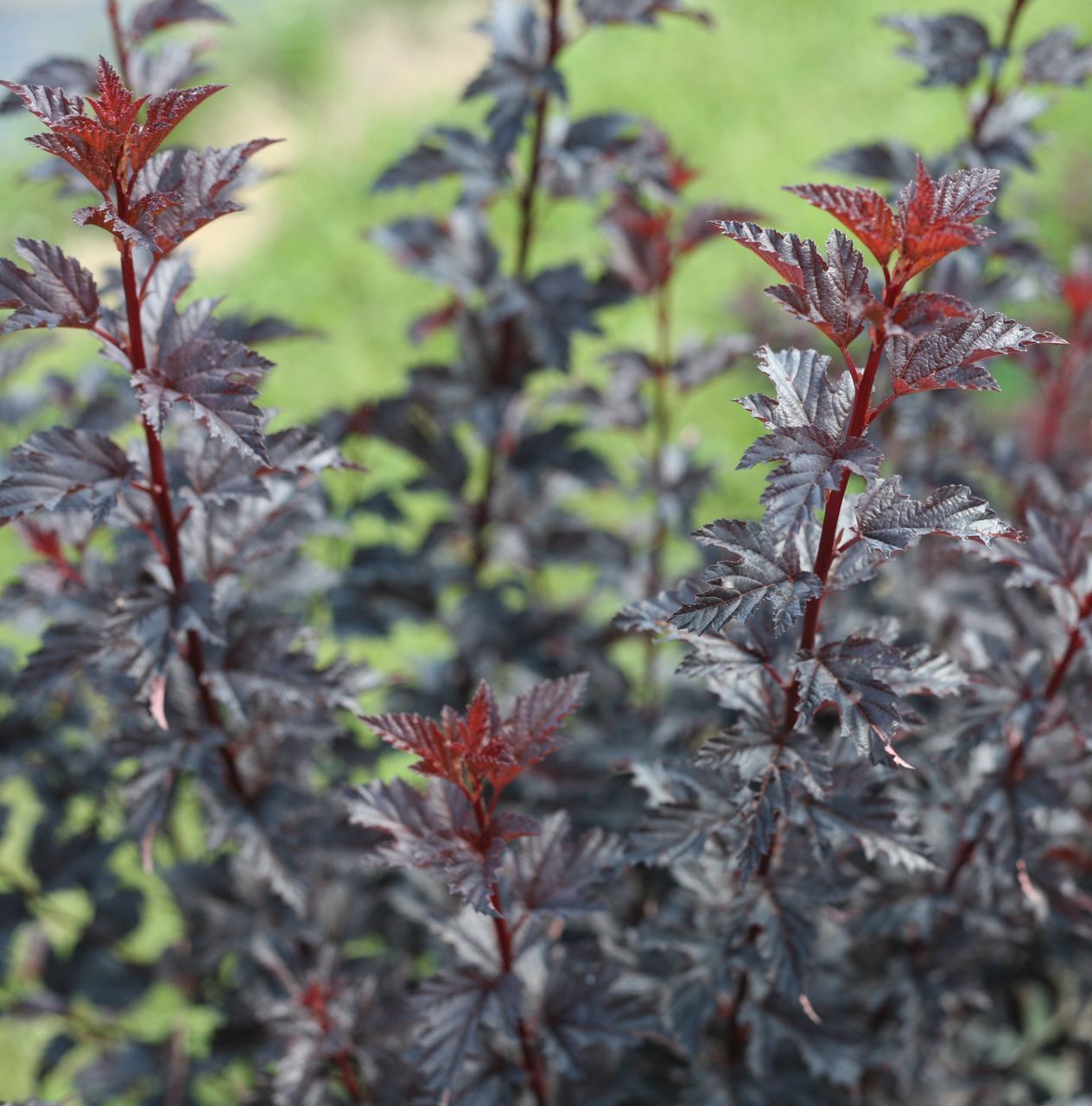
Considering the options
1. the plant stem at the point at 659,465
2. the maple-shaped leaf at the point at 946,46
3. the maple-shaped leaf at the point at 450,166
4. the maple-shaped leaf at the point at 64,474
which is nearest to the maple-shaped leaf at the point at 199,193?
the maple-shaped leaf at the point at 64,474

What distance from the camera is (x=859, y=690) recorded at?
1.59m

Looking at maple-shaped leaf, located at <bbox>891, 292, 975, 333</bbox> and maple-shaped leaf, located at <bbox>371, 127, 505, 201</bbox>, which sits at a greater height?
maple-shaped leaf, located at <bbox>371, 127, 505, 201</bbox>

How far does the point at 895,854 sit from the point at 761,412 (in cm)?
71

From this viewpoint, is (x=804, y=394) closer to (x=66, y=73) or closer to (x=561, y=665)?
(x=561, y=665)

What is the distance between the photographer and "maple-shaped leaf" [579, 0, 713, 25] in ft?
8.56

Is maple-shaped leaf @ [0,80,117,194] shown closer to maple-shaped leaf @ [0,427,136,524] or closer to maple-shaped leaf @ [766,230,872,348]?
maple-shaped leaf @ [0,427,136,524]

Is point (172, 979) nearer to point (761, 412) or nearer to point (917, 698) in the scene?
point (917, 698)

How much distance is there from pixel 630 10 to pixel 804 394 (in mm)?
1419

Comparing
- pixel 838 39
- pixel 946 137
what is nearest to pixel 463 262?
pixel 946 137

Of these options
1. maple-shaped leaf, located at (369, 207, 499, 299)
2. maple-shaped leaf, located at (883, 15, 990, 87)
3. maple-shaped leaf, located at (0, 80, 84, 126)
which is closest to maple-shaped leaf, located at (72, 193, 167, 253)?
maple-shaped leaf, located at (0, 80, 84, 126)

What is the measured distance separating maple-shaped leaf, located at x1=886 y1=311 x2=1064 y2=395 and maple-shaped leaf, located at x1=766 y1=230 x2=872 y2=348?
7cm

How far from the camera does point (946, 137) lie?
6820mm

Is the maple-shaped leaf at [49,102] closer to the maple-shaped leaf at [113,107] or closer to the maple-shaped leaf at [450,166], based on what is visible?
the maple-shaped leaf at [113,107]

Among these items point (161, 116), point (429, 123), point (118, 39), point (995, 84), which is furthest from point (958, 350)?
point (429, 123)
